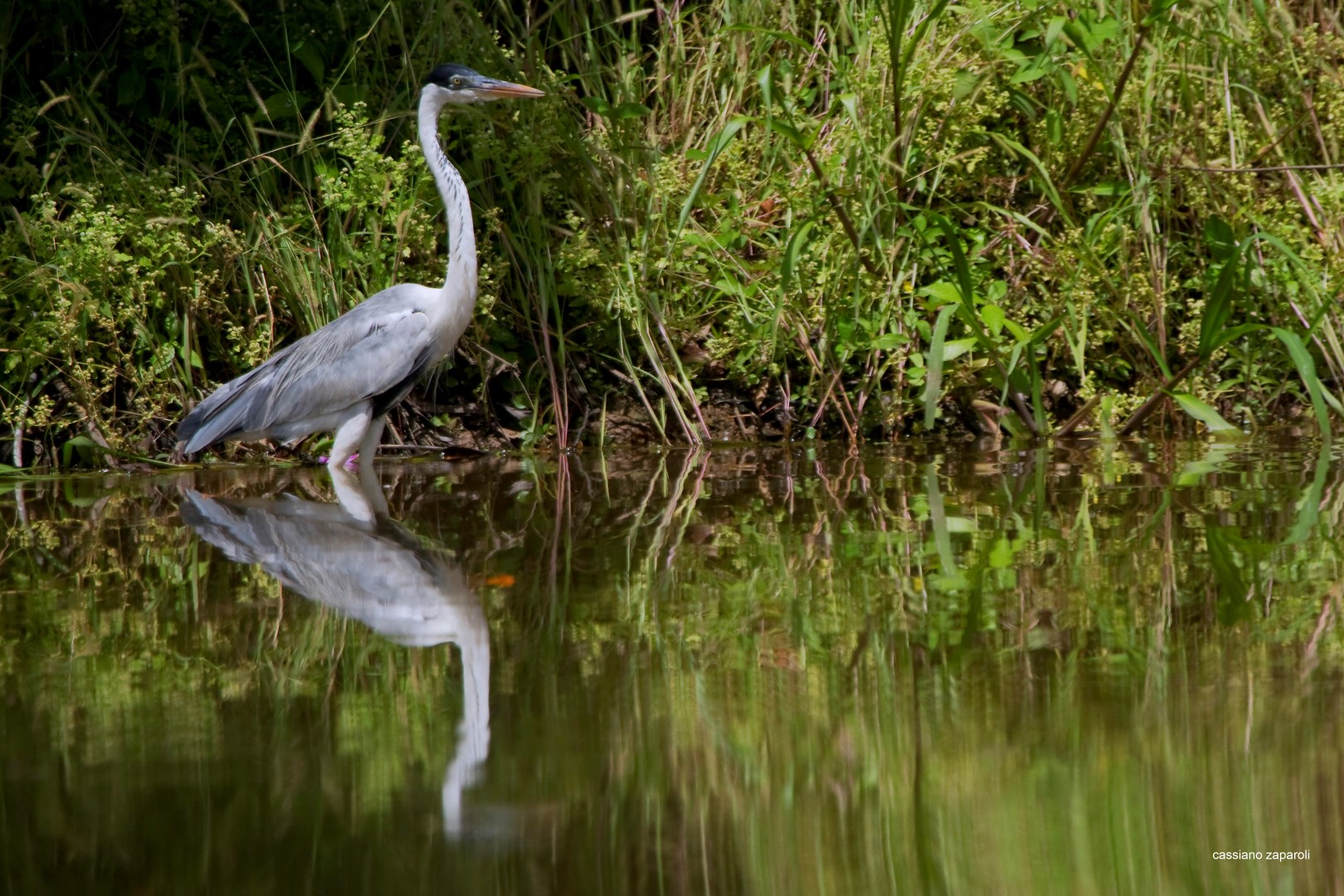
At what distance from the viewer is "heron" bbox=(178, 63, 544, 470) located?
200 inches

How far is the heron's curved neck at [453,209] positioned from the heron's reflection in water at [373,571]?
2.71ft

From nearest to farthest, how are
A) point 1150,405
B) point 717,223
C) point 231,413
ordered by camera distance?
point 1150,405
point 231,413
point 717,223

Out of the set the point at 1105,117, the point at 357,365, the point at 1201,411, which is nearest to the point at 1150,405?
the point at 1201,411

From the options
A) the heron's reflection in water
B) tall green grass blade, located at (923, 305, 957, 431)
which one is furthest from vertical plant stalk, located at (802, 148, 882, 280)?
the heron's reflection in water

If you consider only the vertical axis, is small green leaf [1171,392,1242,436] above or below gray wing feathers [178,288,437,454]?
below

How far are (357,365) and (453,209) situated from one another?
67cm

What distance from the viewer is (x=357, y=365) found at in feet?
16.6

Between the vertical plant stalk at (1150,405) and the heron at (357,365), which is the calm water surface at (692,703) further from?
the heron at (357,365)

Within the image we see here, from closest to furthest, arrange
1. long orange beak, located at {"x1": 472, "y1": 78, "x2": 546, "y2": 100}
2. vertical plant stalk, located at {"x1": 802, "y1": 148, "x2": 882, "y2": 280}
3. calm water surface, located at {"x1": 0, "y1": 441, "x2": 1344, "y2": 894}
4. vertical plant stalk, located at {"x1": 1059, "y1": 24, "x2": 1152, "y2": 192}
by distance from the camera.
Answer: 1. calm water surface, located at {"x1": 0, "y1": 441, "x2": 1344, "y2": 894}
2. vertical plant stalk, located at {"x1": 1059, "y1": 24, "x2": 1152, "y2": 192}
3. vertical plant stalk, located at {"x1": 802, "y1": 148, "x2": 882, "y2": 280}
4. long orange beak, located at {"x1": 472, "y1": 78, "x2": 546, "y2": 100}

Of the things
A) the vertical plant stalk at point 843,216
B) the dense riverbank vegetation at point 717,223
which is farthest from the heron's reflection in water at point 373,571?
the vertical plant stalk at point 843,216

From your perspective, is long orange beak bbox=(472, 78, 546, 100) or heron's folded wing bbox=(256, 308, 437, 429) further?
long orange beak bbox=(472, 78, 546, 100)

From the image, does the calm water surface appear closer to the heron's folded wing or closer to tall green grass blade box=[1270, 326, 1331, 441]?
tall green grass blade box=[1270, 326, 1331, 441]

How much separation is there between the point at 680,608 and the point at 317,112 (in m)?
3.49

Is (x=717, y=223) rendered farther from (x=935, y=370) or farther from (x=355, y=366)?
(x=355, y=366)
